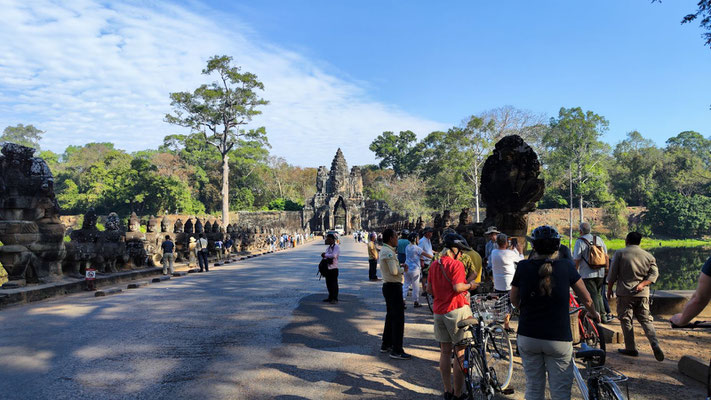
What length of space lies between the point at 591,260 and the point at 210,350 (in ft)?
18.9

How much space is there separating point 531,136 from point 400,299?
42.4 metres

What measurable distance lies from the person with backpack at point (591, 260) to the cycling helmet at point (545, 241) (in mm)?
3859

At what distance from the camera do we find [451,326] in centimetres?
426

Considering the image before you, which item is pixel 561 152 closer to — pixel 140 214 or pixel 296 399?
pixel 296 399

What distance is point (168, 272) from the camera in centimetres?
1744

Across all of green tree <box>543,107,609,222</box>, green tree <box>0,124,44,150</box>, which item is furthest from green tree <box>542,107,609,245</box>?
green tree <box>0,124,44,150</box>

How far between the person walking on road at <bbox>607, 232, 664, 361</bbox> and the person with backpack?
2.70 ft

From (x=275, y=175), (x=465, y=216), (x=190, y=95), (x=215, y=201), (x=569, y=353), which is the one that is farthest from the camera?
(x=275, y=175)

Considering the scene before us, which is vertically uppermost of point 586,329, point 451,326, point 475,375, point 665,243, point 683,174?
point 683,174

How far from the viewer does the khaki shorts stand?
13.9ft

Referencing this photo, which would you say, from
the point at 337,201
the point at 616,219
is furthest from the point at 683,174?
the point at 337,201

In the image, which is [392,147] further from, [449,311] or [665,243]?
[449,311]

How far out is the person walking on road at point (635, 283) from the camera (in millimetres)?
5641

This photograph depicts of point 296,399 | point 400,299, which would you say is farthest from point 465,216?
point 296,399
